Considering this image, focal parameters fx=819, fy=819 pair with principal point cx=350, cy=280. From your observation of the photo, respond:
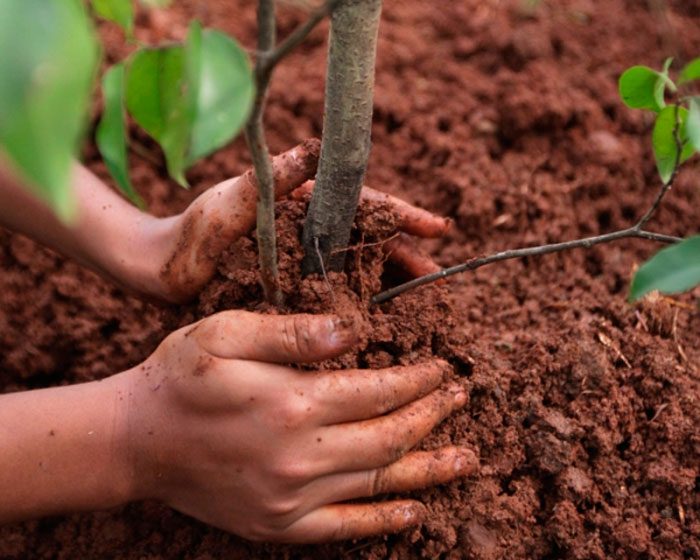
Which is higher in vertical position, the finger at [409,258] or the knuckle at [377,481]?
the finger at [409,258]

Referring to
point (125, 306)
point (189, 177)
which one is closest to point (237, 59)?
point (125, 306)

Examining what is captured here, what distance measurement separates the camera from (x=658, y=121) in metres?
1.09

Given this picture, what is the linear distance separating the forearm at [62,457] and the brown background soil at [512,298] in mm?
176

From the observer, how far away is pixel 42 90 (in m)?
0.42

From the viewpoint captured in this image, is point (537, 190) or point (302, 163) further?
point (537, 190)

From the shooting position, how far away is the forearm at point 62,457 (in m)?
1.14

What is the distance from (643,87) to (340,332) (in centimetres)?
50

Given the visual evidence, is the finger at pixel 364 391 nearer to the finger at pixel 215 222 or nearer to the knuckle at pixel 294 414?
the knuckle at pixel 294 414

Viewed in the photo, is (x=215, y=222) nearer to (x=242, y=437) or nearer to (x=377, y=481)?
(x=242, y=437)

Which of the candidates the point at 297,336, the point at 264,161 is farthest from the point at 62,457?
the point at 264,161

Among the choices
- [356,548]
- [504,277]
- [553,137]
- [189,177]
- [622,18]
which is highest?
[622,18]

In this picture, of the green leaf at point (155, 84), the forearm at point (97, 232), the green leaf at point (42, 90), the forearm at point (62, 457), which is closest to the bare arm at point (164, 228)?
the forearm at point (97, 232)

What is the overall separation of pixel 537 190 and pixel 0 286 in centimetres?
114

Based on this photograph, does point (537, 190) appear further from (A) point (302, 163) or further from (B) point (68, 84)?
(B) point (68, 84)
